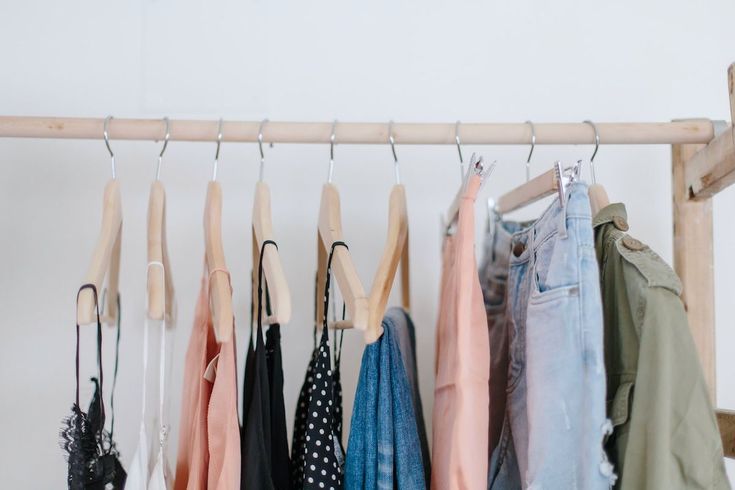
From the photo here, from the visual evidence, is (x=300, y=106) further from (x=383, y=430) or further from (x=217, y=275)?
(x=383, y=430)

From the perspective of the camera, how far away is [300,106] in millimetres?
1354

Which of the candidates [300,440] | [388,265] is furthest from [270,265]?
[300,440]

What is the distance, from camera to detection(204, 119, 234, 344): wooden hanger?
81cm

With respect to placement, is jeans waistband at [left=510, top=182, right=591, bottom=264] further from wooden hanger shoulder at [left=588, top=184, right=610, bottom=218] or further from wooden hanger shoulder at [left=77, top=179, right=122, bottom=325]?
wooden hanger shoulder at [left=77, top=179, right=122, bottom=325]

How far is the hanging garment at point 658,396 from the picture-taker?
709 mm

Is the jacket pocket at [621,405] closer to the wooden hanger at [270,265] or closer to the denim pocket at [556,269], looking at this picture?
the denim pocket at [556,269]

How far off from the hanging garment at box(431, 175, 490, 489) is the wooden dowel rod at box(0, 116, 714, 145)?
17 centimetres

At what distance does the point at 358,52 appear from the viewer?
1.37m

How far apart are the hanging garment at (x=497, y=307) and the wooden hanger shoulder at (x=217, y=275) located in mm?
419

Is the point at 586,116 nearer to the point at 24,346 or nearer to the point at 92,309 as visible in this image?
the point at 92,309

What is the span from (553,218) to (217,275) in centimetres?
42

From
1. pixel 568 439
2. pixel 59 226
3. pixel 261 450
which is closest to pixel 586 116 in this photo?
pixel 568 439

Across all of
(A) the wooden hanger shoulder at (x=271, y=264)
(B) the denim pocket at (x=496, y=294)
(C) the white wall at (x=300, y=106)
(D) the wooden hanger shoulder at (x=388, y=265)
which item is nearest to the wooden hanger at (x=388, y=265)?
(D) the wooden hanger shoulder at (x=388, y=265)

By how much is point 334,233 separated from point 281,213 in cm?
44
